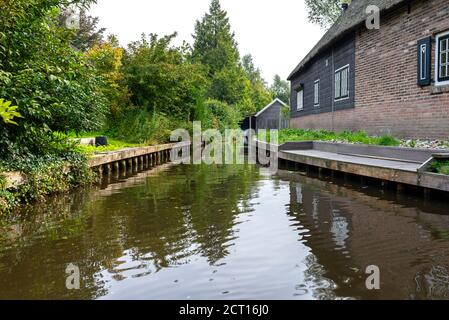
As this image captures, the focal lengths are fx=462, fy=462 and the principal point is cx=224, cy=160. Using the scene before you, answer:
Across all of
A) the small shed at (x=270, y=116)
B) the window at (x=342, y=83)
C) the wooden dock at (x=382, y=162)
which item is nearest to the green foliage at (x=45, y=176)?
the wooden dock at (x=382, y=162)

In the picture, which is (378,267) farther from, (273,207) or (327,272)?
(273,207)

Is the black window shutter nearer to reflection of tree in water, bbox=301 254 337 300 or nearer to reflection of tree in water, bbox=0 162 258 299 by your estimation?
reflection of tree in water, bbox=0 162 258 299

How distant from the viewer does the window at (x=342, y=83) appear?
19302 mm

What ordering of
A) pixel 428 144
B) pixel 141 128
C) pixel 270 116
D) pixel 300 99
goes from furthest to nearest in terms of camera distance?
pixel 270 116 < pixel 300 99 < pixel 141 128 < pixel 428 144

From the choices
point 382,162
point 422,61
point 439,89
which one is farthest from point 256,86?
point 382,162

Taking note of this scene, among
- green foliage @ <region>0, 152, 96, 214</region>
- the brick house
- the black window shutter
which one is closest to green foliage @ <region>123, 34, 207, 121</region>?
the brick house

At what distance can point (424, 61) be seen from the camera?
12.9 m

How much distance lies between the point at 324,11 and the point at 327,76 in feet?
73.5

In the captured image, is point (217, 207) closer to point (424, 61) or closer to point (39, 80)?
point (39, 80)

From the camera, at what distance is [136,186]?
1220 centimetres

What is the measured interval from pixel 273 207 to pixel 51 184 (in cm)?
462

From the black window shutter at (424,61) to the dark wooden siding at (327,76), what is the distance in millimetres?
5033
